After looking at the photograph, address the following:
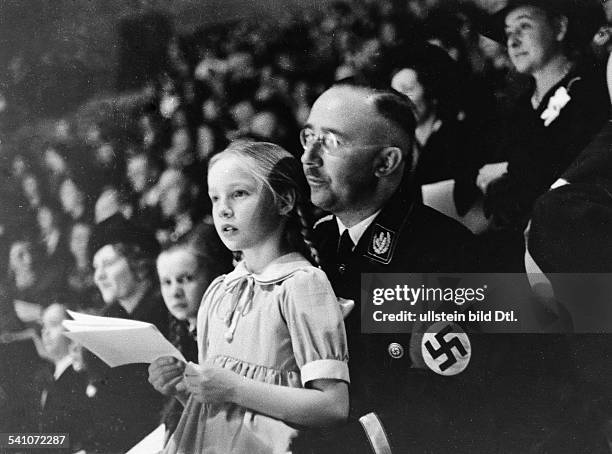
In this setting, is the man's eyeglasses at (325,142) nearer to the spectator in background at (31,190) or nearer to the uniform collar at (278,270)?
the uniform collar at (278,270)

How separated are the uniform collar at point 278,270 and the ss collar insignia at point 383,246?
0.76 feet

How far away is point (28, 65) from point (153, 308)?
1.03m

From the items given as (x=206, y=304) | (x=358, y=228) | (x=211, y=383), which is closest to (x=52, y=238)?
(x=206, y=304)

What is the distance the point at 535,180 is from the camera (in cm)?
255

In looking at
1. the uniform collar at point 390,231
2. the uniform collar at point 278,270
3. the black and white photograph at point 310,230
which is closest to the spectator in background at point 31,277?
the black and white photograph at point 310,230

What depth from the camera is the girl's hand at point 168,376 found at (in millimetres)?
2574

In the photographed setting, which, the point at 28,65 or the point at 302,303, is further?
the point at 28,65

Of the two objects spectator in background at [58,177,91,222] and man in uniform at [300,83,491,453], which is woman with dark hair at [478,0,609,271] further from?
spectator in background at [58,177,91,222]

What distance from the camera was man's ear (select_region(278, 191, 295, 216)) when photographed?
2.58 metres

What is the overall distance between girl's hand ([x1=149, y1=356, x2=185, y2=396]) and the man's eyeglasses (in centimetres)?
91

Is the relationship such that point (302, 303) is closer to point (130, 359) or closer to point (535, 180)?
point (130, 359)

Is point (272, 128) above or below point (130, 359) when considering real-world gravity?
above

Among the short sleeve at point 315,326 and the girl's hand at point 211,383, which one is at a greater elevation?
the short sleeve at point 315,326

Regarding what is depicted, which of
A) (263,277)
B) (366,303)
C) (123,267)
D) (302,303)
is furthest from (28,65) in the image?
(366,303)
